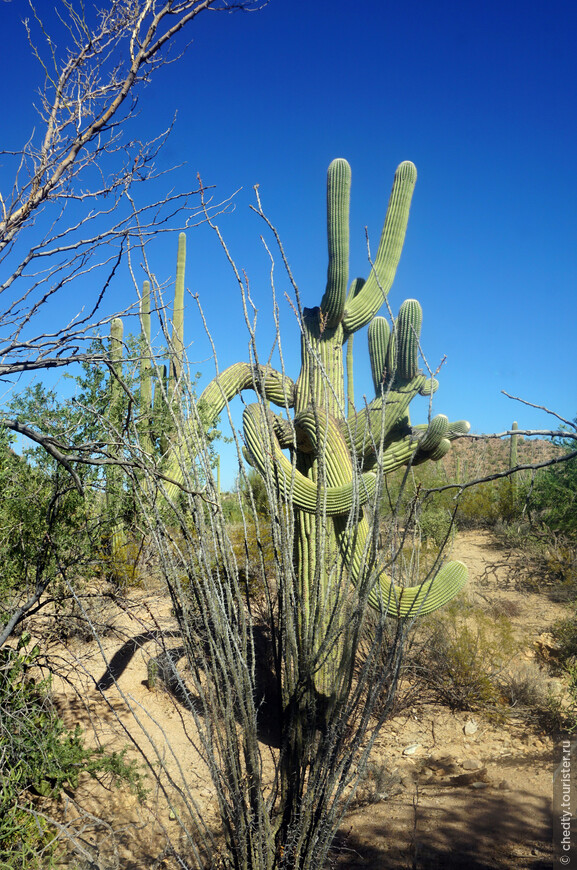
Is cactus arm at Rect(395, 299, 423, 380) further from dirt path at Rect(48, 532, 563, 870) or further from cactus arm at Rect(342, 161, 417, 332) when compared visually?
dirt path at Rect(48, 532, 563, 870)

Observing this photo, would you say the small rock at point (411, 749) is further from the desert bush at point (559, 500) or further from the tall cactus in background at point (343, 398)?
the desert bush at point (559, 500)

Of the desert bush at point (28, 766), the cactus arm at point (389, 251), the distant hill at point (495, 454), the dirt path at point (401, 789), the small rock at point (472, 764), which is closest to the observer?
the desert bush at point (28, 766)

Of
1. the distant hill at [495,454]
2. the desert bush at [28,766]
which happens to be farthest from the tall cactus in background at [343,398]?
the distant hill at [495,454]

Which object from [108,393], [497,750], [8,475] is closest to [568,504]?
[497,750]

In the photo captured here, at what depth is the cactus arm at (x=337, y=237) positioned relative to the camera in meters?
7.41

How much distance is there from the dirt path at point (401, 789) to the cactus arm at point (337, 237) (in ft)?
13.4

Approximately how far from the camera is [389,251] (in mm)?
7906

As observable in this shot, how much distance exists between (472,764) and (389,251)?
18.9ft

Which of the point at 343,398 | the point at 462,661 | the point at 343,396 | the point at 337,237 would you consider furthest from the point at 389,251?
the point at 462,661

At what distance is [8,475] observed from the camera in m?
4.51

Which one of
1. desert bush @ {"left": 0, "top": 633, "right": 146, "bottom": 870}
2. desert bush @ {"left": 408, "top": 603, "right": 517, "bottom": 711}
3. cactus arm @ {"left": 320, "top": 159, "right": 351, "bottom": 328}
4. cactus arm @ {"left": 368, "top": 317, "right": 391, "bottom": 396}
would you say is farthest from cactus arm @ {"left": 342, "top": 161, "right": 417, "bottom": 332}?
desert bush @ {"left": 0, "top": 633, "right": 146, "bottom": 870}

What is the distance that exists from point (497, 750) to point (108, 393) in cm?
528

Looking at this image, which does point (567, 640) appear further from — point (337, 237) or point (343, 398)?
point (337, 237)

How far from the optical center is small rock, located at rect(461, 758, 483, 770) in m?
6.06
